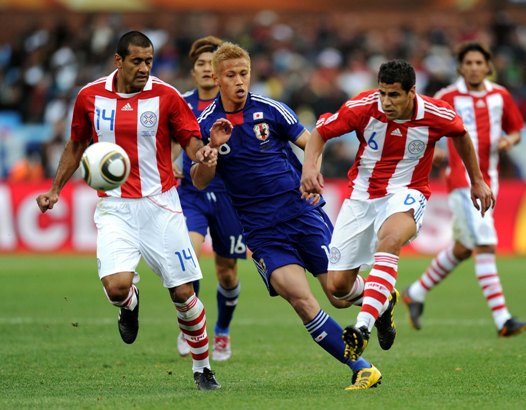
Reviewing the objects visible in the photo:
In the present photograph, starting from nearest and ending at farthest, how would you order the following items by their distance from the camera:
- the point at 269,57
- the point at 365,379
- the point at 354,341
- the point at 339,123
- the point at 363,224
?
the point at 354,341 → the point at 365,379 → the point at 339,123 → the point at 363,224 → the point at 269,57

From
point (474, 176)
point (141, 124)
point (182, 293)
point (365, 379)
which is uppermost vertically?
point (141, 124)

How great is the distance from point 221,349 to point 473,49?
4.19 metres

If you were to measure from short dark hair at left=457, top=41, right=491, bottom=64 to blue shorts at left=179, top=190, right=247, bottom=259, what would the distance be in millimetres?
3099

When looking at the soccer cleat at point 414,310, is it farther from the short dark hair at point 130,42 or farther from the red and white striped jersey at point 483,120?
the short dark hair at point 130,42

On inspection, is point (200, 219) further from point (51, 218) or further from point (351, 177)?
point (51, 218)

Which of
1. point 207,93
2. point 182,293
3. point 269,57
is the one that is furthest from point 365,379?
point 269,57

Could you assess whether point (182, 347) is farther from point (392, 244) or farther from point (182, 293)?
point (392, 244)

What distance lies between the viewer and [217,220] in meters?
10.7

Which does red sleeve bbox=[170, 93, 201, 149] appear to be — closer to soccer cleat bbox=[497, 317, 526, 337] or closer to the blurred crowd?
soccer cleat bbox=[497, 317, 526, 337]

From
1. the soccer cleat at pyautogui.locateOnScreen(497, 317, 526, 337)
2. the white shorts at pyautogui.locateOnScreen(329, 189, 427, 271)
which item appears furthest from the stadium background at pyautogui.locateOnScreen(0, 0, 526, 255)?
the white shorts at pyautogui.locateOnScreen(329, 189, 427, 271)

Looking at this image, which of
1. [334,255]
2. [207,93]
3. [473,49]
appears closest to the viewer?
[334,255]

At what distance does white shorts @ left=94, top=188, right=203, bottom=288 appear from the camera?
818cm

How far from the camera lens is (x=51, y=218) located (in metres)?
20.2

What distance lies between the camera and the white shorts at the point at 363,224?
8.52 metres
